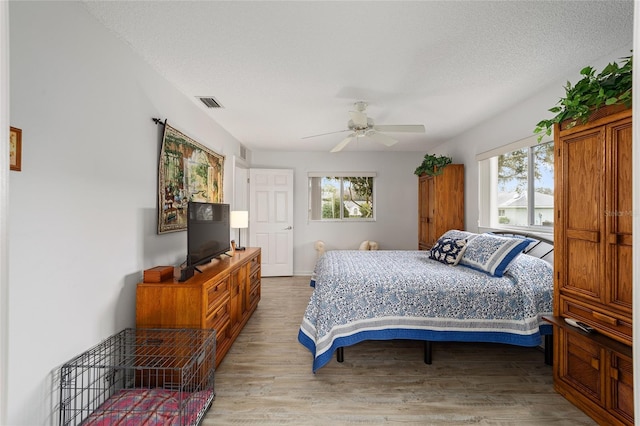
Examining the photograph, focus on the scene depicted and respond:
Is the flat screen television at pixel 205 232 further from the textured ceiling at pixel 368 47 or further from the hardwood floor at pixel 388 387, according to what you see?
the textured ceiling at pixel 368 47

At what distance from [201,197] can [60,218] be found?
1.77 meters

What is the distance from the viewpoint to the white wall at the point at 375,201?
572cm

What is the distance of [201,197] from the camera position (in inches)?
130

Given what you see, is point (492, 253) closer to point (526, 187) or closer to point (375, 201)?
point (526, 187)

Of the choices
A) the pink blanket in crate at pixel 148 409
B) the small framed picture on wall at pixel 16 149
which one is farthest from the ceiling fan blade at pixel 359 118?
the pink blanket in crate at pixel 148 409

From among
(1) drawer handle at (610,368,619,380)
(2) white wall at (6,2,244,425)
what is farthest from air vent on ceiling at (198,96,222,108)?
(1) drawer handle at (610,368,619,380)

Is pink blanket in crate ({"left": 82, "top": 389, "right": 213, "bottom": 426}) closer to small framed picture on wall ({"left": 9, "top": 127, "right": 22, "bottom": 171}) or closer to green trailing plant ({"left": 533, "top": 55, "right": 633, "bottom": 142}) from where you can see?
small framed picture on wall ({"left": 9, "top": 127, "right": 22, "bottom": 171})

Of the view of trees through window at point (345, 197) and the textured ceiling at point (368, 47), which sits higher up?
the textured ceiling at point (368, 47)

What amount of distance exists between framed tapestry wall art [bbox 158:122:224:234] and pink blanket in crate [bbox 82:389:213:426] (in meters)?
1.18

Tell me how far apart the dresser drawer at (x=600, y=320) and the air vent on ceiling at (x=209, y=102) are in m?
3.42

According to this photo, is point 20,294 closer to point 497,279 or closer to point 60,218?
point 60,218

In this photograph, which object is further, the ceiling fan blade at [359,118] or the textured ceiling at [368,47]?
the ceiling fan blade at [359,118]

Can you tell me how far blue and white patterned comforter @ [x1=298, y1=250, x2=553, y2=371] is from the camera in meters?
2.33

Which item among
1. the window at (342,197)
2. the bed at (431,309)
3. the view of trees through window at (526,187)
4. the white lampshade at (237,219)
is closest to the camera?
the bed at (431,309)
